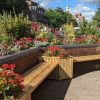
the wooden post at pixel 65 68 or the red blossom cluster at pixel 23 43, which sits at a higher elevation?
the red blossom cluster at pixel 23 43

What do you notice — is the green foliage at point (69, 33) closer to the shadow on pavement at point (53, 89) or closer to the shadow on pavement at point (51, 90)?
the shadow on pavement at point (53, 89)

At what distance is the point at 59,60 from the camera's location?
32.6 feet

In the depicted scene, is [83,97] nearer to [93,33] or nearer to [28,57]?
[28,57]

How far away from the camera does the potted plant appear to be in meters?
9.95

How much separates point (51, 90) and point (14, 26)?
2964mm

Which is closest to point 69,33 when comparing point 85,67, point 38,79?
point 85,67

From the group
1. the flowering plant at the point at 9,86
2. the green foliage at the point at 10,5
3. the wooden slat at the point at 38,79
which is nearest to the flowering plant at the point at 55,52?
the wooden slat at the point at 38,79

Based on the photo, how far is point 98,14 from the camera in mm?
40625

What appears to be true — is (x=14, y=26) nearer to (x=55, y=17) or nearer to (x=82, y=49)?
(x=82, y=49)

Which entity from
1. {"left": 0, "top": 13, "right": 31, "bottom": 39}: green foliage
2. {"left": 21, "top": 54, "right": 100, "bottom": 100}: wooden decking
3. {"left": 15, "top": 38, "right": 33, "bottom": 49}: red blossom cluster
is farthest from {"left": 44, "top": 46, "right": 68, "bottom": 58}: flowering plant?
{"left": 0, "top": 13, "right": 31, "bottom": 39}: green foliage

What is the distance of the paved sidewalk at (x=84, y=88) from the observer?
7703mm

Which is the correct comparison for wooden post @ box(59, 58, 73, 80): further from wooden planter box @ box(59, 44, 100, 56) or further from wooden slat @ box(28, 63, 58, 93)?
wooden planter box @ box(59, 44, 100, 56)

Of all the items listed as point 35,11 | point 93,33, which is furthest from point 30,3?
point 93,33

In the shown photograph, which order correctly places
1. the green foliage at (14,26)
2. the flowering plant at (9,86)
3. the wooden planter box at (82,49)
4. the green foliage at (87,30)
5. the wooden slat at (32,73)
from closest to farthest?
the flowering plant at (9,86) < the wooden slat at (32,73) < the green foliage at (14,26) < the wooden planter box at (82,49) < the green foliage at (87,30)
